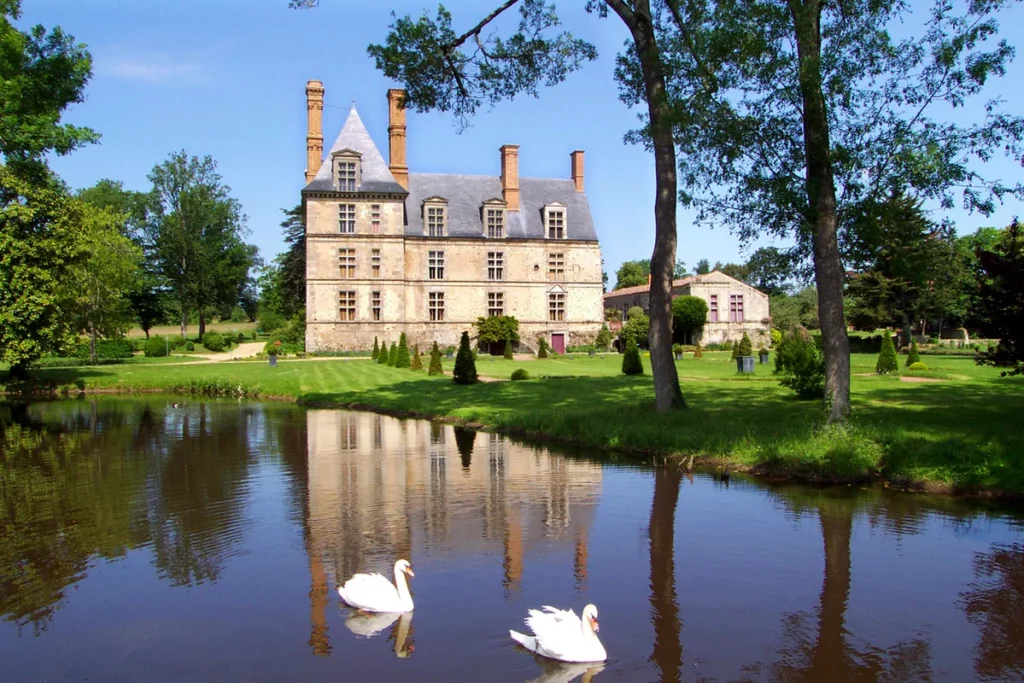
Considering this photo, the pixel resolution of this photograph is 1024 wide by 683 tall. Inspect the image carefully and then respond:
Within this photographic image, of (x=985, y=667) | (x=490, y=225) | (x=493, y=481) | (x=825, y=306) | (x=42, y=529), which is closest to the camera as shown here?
(x=985, y=667)

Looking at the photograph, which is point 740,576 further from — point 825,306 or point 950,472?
point 825,306

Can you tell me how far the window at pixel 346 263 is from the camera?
48.8m

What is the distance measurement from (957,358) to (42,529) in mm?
38135

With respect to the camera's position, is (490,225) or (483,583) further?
(490,225)

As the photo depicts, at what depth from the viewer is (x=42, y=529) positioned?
33.1ft

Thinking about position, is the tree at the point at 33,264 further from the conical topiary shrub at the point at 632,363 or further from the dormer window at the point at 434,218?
the dormer window at the point at 434,218

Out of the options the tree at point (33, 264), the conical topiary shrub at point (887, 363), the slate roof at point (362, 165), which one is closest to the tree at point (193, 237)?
the slate roof at point (362, 165)

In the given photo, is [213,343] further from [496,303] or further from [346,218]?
[496,303]

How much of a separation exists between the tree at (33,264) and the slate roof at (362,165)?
19039mm

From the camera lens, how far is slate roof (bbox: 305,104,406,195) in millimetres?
48281

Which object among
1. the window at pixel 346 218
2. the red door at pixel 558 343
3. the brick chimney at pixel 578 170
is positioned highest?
the brick chimney at pixel 578 170

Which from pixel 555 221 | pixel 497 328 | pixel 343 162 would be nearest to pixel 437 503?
pixel 497 328

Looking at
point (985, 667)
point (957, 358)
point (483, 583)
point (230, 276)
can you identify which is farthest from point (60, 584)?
point (230, 276)

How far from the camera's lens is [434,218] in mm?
51219
